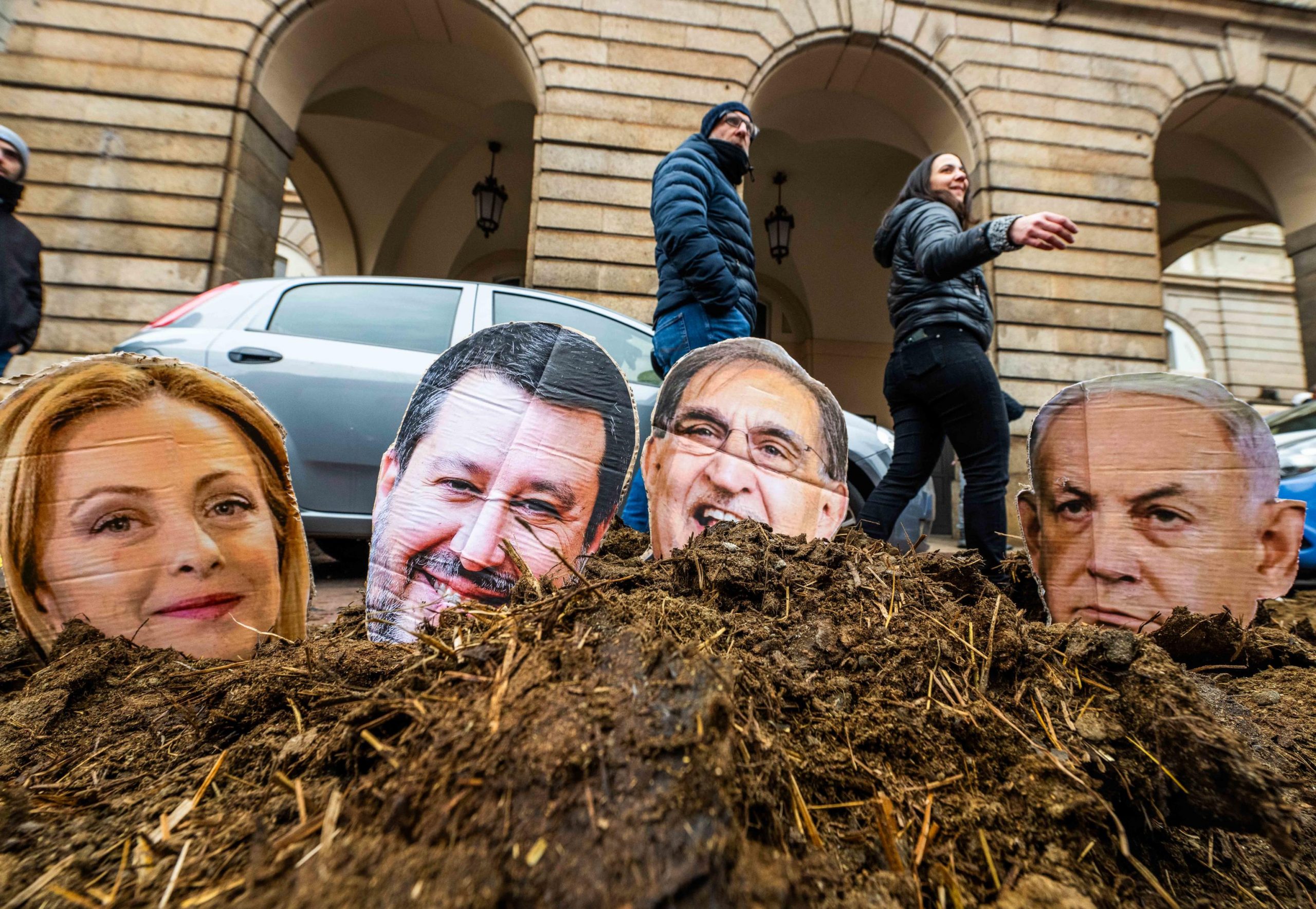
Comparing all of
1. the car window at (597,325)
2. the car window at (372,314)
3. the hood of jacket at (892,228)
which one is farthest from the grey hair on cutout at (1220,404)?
the car window at (372,314)

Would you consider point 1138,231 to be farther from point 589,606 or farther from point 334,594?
point 334,594

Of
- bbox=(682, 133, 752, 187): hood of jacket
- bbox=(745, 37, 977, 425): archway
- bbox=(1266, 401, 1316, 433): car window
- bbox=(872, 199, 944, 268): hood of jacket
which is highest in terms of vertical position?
bbox=(745, 37, 977, 425): archway

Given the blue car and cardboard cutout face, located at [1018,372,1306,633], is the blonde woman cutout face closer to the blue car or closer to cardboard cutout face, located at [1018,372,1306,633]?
cardboard cutout face, located at [1018,372,1306,633]

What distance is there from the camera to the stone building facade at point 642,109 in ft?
15.8

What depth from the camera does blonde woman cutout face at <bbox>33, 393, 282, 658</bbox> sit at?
1419 mm

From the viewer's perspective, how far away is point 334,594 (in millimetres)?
2680

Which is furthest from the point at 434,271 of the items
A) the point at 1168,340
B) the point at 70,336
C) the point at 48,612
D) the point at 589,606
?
the point at 1168,340

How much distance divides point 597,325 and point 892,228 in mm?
1631

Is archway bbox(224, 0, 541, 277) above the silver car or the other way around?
above

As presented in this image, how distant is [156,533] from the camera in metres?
1.46

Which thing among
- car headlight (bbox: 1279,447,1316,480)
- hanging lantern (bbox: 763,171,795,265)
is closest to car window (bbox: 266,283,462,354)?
car headlight (bbox: 1279,447,1316,480)

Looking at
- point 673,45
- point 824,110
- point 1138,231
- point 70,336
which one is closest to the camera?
point 70,336

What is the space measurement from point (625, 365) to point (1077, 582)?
2270 millimetres

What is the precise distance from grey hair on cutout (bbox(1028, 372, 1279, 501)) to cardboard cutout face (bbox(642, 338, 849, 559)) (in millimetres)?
764
